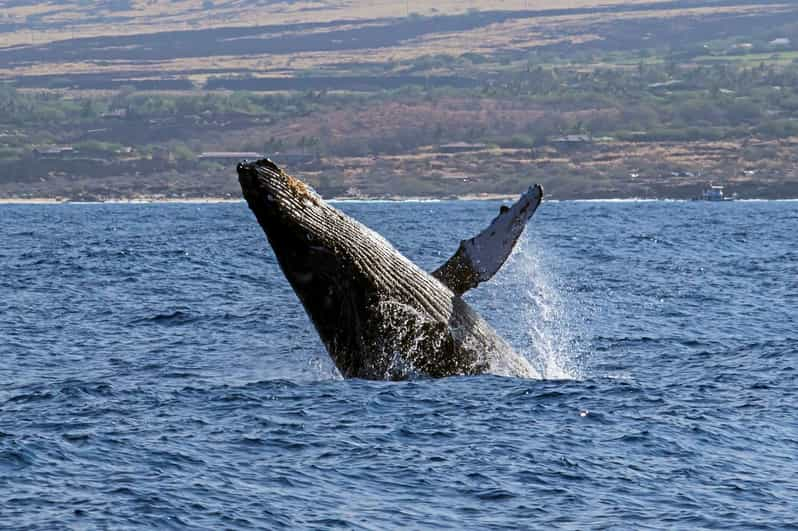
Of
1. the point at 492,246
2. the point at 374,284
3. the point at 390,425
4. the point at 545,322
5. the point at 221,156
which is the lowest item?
the point at 221,156

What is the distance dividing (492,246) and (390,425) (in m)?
2.25

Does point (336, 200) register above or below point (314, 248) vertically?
below

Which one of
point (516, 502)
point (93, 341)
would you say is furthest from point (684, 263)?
point (516, 502)

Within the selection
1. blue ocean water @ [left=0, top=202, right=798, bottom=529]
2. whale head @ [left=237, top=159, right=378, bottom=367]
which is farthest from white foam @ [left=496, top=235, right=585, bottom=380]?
whale head @ [left=237, top=159, right=378, bottom=367]

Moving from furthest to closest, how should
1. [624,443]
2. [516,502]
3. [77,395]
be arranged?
1. [77,395]
2. [624,443]
3. [516,502]

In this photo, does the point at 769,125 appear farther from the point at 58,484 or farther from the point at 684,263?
the point at 58,484

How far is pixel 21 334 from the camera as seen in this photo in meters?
25.8

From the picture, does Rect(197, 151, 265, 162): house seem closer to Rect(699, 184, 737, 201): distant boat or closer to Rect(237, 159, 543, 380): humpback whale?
Rect(699, 184, 737, 201): distant boat

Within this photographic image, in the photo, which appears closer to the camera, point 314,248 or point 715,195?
point 314,248

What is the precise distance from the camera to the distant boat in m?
151

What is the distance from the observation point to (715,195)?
151125mm

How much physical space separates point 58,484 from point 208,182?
16040 centimetres

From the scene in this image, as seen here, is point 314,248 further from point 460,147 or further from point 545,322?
point 460,147

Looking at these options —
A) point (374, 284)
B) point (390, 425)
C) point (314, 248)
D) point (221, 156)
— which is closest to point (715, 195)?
point (221, 156)
